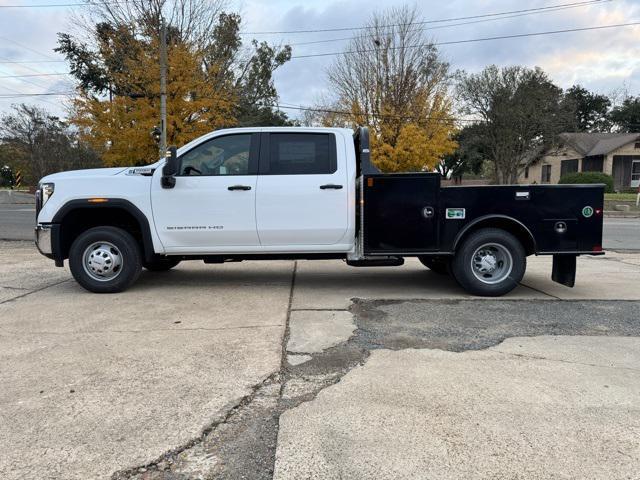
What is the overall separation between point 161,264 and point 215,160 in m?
2.24

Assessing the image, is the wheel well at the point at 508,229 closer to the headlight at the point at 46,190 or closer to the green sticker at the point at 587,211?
the green sticker at the point at 587,211

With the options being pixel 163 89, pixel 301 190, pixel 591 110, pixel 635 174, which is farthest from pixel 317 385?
pixel 591 110

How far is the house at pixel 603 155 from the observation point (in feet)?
134

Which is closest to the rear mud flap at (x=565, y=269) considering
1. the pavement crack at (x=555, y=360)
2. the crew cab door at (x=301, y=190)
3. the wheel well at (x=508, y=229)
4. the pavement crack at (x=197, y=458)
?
the wheel well at (x=508, y=229)

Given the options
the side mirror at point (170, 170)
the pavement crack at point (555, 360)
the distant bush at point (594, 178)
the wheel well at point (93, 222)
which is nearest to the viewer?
the pavement crack at point (555, 360)

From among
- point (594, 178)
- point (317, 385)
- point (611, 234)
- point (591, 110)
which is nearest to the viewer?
point (317, 385)

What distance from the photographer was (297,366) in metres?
4.04

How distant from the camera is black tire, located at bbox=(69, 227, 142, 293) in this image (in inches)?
252

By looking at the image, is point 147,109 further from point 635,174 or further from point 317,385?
point 635,174

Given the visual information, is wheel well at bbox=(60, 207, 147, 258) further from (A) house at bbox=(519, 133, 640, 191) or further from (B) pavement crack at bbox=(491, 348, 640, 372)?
(A) house at bbox=(519, 133, 640, 191)

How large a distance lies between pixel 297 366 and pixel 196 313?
77.7 inches

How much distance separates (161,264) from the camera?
7719 millimetres

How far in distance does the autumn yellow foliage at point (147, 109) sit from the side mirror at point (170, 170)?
13468 millimetres

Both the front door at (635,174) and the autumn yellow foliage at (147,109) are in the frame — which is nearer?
the autumn yellow foliage at (147,109)
